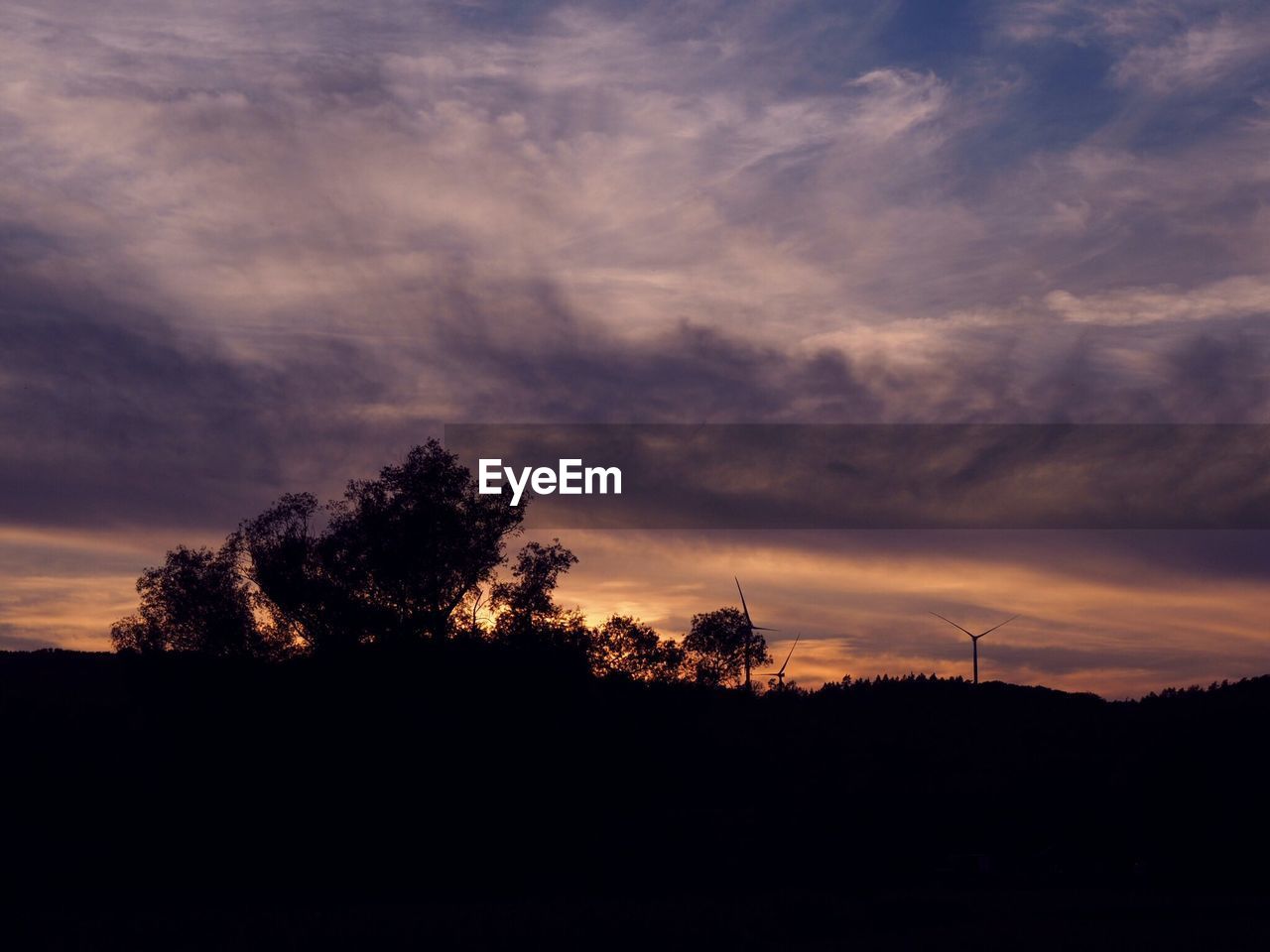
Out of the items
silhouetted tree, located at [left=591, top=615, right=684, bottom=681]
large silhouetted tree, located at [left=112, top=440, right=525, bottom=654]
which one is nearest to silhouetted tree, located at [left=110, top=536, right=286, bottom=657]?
large silhouetted tree, located at [left=112, top=440, right=525, bottom=654]

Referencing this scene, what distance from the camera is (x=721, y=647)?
347 ft

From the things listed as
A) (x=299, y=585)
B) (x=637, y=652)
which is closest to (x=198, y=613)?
(x=299, y=585)

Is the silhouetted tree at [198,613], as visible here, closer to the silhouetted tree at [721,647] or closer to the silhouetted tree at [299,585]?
the silhouetted tree at [299,585]

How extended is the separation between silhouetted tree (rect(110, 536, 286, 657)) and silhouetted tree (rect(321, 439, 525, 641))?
18.2ft

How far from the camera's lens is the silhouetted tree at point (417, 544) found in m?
65.9

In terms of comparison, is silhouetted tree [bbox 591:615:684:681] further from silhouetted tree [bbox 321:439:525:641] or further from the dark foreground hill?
silhouetted tree [bbox 321:439:525:641]

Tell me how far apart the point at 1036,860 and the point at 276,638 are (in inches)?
1882

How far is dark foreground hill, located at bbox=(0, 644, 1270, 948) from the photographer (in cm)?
5144

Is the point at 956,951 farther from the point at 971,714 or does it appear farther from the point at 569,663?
the point at 971,714

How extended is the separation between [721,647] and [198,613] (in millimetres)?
49905

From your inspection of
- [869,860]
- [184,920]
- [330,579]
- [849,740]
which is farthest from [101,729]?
[849,740]

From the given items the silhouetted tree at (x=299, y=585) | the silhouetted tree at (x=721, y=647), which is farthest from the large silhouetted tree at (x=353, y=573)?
the silhouetted tree at (x=721, y=647)

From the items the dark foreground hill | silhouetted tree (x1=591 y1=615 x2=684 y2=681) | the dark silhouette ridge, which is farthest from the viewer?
silhouetted tree (x1=591 y1=615 x2=684 y2=681)

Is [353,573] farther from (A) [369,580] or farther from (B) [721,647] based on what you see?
(B) [721,647]
